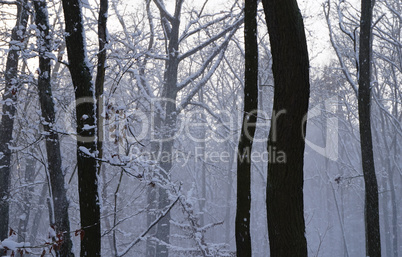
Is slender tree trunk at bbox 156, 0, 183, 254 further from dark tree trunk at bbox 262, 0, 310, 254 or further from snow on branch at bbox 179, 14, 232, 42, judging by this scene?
dark tree trunk at bbox 262, 0, 310, 254

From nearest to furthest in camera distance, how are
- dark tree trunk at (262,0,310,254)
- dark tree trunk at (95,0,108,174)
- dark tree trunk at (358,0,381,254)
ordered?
dark tree trunk at (262,0,310,254) → dark tree trunk at (95,0,108,174) → dark tree trunk at (358,0,381,254)

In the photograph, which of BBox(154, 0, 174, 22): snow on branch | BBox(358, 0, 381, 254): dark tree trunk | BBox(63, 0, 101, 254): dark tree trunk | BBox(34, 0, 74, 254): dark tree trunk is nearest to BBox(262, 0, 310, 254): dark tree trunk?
BBox(63, 0, 101, 254): dark tree trunk

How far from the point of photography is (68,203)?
7.23 meters

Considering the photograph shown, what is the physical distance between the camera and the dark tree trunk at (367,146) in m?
7.50

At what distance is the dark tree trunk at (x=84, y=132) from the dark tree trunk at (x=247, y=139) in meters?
1.98

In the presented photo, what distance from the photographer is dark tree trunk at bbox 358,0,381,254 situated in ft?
24.6

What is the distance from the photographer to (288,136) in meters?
4.27

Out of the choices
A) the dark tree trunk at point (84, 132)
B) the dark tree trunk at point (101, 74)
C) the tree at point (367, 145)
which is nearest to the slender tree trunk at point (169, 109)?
the tree at point (367, 145)

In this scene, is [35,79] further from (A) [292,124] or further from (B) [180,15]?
(B) [180,15]

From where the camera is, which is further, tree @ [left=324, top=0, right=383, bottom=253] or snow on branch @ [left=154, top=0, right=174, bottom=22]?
snow on branch @ [left=154, top=0, right=174, bottom=22]

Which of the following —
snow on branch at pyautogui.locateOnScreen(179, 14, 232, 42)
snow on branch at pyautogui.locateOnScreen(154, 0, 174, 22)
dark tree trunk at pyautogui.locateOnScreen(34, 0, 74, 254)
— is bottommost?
dark tree trunk at pyautogui.locateOnScreen(34, 0, 74, 254)

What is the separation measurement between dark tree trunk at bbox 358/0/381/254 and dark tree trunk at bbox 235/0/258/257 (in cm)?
325

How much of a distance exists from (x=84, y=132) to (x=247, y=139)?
7.71 ft

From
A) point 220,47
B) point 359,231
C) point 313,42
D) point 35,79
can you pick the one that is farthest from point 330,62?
point 35,79
